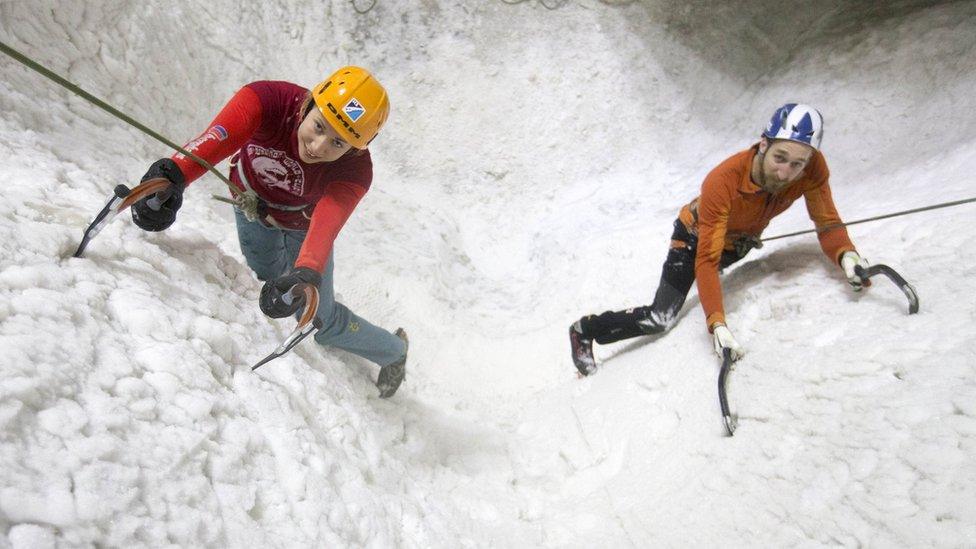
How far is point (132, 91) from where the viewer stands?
2863 mm

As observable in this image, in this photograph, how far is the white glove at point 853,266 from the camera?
6.48 feet

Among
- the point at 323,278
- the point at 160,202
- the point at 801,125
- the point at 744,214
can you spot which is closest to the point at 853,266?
the point at 744,214

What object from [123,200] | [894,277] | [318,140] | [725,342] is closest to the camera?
[123,200]

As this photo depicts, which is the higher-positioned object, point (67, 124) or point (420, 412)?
point (67, 124)

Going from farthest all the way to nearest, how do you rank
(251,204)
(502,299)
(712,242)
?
(502,299) < (712,242) < (251,204)

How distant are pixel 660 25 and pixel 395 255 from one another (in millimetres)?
3181

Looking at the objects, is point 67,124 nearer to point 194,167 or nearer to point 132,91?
point 132,91

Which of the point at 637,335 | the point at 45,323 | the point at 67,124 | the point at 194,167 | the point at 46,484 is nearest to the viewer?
the point at 46,484

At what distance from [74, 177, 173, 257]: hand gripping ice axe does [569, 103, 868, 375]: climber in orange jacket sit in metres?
2.10

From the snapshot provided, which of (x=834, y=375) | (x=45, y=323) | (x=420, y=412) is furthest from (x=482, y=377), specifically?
(x=45, y=323)

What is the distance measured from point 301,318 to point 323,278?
43cm

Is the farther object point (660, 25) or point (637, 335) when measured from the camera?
point (660, 25)

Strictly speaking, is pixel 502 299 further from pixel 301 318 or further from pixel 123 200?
pixel 123 200

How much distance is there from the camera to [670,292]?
2.63 m
